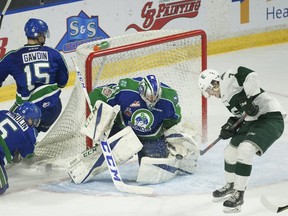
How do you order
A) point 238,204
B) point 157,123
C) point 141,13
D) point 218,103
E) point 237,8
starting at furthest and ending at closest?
1. point 237,8
2. point 141,13
3. point 218,103
4. point 157,123
5. point 238,204

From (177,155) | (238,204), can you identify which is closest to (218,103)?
(177,155)

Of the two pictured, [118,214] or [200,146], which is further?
[200,146]

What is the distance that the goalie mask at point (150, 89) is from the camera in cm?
580

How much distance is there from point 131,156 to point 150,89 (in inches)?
17.2

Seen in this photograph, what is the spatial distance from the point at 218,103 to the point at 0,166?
2.47m

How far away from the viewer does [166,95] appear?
600 cm

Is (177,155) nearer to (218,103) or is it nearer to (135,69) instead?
(135,69)

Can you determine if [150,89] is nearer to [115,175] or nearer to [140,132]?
[140,132]

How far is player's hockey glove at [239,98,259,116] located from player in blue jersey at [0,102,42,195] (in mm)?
1285

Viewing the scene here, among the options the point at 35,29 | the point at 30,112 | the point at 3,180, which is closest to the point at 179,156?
the point at 30,112

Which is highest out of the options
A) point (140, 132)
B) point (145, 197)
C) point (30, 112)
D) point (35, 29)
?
point (35, 29)

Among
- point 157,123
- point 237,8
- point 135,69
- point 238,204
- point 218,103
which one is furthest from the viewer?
point 237,8

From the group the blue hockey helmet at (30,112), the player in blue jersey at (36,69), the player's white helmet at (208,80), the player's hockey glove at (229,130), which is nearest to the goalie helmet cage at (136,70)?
the player in blue jersey at (36,69)

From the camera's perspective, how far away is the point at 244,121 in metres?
5.53
